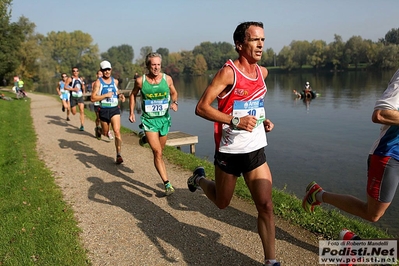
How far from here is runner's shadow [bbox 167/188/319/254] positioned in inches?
172

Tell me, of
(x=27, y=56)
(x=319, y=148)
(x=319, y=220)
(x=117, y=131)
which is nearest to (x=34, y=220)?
(x=117, y=131)

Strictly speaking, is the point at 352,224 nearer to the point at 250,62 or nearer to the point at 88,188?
the point at 250,62

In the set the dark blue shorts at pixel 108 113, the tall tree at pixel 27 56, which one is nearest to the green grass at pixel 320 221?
the dark blue shorts at pixel 108 113

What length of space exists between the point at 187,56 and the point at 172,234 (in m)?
146

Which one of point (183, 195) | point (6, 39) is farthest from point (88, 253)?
point (6, 39)

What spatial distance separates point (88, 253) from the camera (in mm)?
4266

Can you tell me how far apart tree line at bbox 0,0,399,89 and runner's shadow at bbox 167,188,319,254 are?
3943cm

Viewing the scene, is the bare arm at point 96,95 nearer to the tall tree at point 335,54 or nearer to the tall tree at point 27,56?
the tall tree at point 27,56

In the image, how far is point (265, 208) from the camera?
3570 millimetres

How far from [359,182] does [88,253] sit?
7783 millimetres

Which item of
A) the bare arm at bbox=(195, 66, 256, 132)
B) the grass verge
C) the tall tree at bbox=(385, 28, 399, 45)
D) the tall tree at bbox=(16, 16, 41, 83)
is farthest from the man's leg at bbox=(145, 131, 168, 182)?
the tall tree at bbox=(385, 28, 399, 45)

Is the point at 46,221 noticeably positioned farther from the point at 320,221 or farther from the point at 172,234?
the point at 320,221

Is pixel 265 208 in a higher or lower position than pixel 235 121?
lower

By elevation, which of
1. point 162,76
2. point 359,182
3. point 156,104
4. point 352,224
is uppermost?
point 162,76
